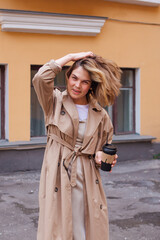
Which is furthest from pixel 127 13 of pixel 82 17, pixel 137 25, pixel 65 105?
pixel 65 105

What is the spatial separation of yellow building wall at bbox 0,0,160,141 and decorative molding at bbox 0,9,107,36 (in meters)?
0.18

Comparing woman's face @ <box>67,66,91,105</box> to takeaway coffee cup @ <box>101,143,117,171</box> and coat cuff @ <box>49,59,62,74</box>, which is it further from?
takeaway coffee cup @ <box>101,143,117,171</box>

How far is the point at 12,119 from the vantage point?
7.79m

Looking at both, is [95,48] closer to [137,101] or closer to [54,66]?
[137,101]

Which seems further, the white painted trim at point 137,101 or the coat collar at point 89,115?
the white painted trim at point 137,101

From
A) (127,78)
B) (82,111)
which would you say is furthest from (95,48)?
(82,111)

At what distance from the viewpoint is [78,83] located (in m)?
2.72

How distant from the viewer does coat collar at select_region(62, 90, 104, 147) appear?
2.73 meters

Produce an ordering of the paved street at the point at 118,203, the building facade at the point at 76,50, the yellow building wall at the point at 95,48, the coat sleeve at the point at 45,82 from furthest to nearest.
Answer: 1. the yellow building wall at the point at 95,48
2. the building facade at the point at 76,50
3. the paved street at the point at 118,203
4. the coat sleeve at the point at 45,82

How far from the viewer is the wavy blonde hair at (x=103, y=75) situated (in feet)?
8.75

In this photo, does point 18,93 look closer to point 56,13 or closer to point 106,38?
point 56,13

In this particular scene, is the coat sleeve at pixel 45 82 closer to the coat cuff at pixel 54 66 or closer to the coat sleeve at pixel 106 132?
the coat cuff at pixel 54 66

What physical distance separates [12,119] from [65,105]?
17.0 feet

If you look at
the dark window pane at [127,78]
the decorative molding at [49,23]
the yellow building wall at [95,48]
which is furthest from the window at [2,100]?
the dark window pane at [127,78]
